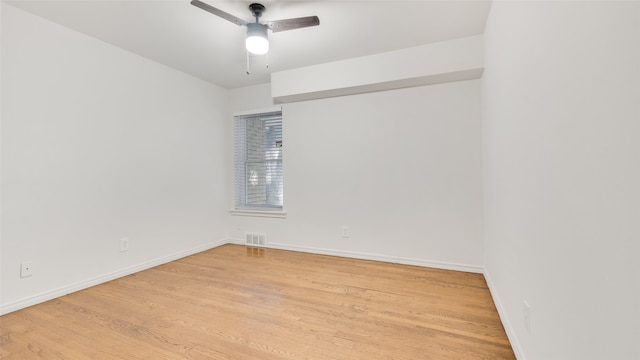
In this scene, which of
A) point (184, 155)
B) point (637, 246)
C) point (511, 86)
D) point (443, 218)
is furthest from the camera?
point (184, 155)

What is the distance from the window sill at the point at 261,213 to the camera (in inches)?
159

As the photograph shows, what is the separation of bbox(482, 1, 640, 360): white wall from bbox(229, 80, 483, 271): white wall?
1370 millimetres

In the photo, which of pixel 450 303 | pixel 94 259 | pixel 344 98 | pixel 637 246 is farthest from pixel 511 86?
pixel 94 259

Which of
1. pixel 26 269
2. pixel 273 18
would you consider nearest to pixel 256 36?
pixel 273 18

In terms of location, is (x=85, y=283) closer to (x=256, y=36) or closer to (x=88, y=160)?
(x=88, y=160)

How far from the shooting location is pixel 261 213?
418 cm

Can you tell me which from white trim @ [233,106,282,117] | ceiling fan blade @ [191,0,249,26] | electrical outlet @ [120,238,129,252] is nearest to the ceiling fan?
ceiling fan blade @ [191,0,249,26]

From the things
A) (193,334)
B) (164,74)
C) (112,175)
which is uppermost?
(164,74)

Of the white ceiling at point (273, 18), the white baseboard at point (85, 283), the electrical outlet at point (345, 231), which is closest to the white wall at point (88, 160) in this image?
the white baseboard at point (85, 283)

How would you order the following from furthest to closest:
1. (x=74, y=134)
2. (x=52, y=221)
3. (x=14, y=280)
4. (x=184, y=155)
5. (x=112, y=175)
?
1. (x=184, y=155)
2. (x=112, y=175)
3. (x=74, y=134)
4. (x=52, y=221)
5. (x=14, y=280)

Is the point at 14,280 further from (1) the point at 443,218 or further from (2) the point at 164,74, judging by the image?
(1) the point at 443,218

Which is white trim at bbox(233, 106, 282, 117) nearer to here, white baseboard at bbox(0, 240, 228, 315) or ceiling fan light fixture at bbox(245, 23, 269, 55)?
ceiling fan light fixture at bbox(245, 23, 269, 55)

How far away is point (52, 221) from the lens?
8.07ft

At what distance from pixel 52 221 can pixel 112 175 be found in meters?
0.66
